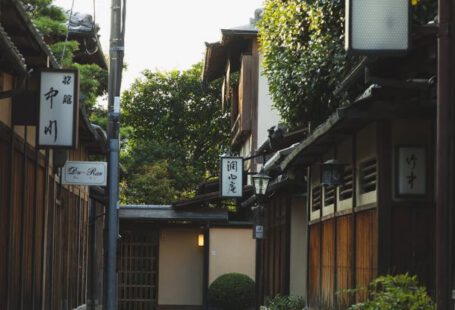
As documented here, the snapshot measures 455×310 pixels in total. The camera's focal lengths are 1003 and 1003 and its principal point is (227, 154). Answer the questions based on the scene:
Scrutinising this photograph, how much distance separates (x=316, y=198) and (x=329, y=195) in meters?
1.99

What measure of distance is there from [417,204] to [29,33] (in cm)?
584

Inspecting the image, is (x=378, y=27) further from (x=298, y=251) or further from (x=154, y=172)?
(x=154, y=172)

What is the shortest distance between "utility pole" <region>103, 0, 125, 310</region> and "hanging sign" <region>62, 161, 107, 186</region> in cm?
43

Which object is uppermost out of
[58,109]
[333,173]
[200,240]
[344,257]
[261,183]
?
[58,109]

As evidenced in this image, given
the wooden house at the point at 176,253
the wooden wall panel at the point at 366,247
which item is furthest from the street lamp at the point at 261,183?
the wooden house at the point at 176,253

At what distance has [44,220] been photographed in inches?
744

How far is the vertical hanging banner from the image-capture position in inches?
601

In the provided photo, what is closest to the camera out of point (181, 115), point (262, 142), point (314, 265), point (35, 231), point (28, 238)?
point (28, 238)

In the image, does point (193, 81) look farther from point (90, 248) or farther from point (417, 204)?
point (417, 204)

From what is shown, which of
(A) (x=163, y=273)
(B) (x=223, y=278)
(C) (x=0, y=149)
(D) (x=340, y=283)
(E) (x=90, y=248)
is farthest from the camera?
(A) (x=163, y=273)

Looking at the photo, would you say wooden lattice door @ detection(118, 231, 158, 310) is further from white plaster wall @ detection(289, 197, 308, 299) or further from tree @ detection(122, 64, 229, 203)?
tree @ detection(122, 64, 229, 203)

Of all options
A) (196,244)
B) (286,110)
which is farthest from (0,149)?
(196,244)

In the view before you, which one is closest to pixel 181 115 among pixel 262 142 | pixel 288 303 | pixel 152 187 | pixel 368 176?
pixel 152 187

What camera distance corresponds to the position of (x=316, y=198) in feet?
69.7
